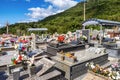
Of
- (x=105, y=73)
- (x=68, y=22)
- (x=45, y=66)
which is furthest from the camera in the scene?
(x=68, y=22)

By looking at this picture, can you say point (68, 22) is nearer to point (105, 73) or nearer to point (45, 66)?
point (45, 66)

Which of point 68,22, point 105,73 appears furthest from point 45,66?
point 68,22

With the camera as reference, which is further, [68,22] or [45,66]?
[68,22]

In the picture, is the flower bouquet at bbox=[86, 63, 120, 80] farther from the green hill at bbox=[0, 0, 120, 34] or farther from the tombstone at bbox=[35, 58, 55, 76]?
the green hill at bbox=[0, 0, 120, 34]

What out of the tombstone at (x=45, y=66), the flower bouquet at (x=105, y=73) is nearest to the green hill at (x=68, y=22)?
the tombstone at (x=45, y=66)

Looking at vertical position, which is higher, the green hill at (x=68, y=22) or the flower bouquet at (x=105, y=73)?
the green hill at (x=68, y=22)

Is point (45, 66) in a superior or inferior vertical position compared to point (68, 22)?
inferior

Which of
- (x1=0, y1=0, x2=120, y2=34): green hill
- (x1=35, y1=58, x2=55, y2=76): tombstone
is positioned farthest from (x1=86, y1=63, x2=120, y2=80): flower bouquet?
(x1=0, y1=0, x2=120, y2=34): green hill

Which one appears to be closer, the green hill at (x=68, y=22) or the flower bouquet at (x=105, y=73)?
the flower bouquet at (x=105, y=73)

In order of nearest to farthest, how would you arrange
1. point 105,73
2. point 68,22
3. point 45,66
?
point 105,73, point 45,66, point 68,22

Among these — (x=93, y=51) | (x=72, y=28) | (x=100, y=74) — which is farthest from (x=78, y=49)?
(x=72, y=28)

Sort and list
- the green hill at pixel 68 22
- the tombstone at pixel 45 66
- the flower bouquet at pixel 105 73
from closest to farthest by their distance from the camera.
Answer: the flower bouquet at pixel 105 73 → the tombstone at pixel 45 66 → the green hill at pixel 68 22

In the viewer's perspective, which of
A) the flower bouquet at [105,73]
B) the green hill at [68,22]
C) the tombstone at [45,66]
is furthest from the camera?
the green hill at [68,22]

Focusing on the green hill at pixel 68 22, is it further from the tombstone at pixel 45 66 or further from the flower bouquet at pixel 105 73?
the flower bouquet at pixel 105 73
